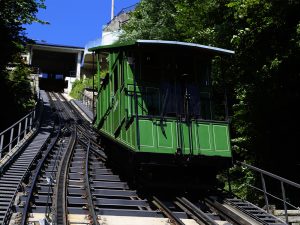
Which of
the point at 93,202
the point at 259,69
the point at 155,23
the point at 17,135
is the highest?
the point at 155,23

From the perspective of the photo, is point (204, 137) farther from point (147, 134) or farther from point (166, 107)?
point (147, 134)

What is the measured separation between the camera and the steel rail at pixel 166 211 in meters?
8.14

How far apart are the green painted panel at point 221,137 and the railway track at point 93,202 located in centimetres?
120

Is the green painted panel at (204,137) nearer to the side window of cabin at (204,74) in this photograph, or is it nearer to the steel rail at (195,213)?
the steel rail at (195,213)

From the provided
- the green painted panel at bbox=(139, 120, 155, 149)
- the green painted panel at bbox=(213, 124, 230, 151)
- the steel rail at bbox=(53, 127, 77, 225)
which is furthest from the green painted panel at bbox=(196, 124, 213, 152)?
the steel rail at bbox=(53, 127, 77, 225)

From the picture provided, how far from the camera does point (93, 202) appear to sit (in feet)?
30.6

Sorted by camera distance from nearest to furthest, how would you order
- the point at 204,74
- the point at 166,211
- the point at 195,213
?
the point at 195,213, the point at 166,211, the point at 204,74

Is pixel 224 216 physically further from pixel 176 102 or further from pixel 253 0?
pixel 253 0

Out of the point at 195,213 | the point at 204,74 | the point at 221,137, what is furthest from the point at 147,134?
the point at 204,74

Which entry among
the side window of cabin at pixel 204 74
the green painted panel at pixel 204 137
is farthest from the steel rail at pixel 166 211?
the side window of cabin at pixel 204 74

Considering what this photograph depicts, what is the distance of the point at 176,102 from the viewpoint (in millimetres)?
11047

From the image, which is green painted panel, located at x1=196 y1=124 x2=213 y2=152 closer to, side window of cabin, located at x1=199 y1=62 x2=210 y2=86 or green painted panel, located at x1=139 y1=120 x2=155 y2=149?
green painted panel, located at x1=139 y1=120 x2=155 y2=149

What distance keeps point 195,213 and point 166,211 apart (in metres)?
0.59

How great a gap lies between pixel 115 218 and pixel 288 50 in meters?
8.21
